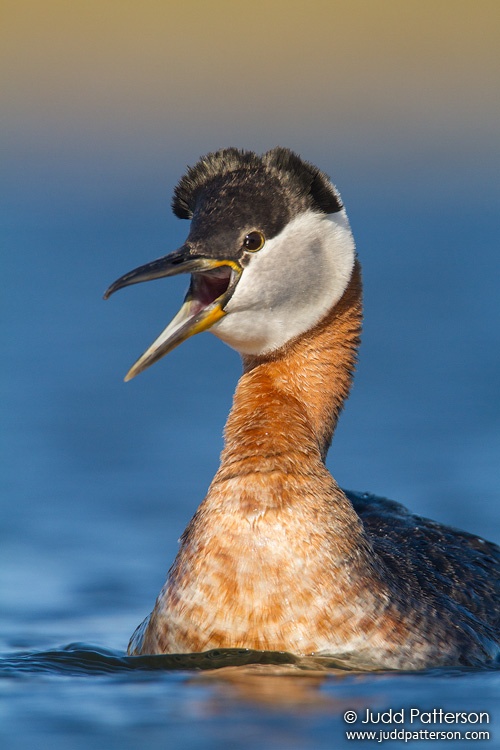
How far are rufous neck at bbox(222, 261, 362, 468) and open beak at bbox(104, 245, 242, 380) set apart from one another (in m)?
0.52

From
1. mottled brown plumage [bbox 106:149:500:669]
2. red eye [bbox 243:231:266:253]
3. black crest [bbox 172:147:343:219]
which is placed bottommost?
mottled brown plumage [bbox 106:149:500:669]

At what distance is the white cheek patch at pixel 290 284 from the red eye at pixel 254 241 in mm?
31

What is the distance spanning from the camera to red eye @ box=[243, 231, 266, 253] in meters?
9.42

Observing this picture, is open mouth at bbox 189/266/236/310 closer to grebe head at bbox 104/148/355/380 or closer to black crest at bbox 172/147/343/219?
grebe head at bbox 104/148/355/380

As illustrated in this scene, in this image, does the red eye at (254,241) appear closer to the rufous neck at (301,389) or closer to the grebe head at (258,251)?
the grebe head at (258,251)

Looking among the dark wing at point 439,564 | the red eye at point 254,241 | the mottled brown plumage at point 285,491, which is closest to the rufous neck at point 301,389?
the mottled brown plumage at point 285,491

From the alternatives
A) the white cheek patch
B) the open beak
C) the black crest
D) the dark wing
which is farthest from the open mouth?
the dark wing

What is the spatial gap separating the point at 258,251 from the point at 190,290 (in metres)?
0.43

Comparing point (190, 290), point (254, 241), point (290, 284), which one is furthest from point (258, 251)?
point (190, 290)

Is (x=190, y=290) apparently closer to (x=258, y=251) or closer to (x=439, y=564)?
(x=258, y=251)

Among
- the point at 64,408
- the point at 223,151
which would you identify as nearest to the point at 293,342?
the point at 223,151

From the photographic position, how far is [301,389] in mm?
9680

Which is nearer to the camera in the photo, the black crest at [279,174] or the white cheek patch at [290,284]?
the white cheek patch at [290,284]

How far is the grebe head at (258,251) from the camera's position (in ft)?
30.5
